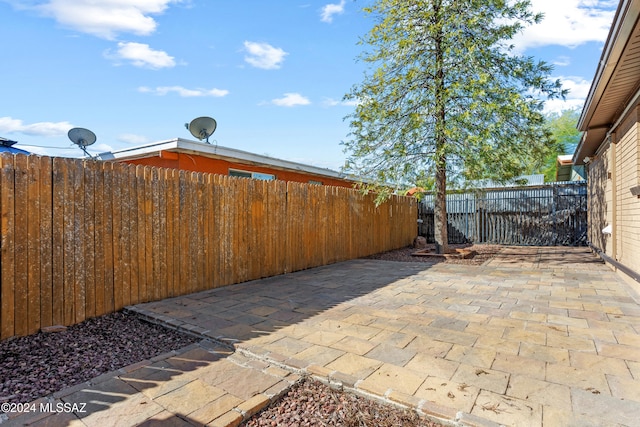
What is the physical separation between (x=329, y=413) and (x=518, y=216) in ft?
39.3

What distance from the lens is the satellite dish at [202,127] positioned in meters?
8.37

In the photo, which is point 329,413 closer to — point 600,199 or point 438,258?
point 438,258

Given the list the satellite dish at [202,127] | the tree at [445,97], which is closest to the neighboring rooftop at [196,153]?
the satellite dish at [202,127]

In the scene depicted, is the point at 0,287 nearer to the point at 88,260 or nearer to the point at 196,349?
the point at 88,260

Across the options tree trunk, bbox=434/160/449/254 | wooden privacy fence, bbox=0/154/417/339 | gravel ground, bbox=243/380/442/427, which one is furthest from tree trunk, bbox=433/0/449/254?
gravel ground, bbox=243/380/442/427

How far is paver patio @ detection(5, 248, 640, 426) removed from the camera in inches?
77.9

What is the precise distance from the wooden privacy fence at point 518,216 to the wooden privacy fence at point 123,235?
23.1 feet

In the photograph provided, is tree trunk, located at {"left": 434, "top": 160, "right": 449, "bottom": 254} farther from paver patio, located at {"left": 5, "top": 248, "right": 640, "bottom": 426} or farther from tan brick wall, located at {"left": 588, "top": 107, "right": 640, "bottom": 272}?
paver patio, located at {"left": 5, "top": 248, "right": 640, "bottom": 426}

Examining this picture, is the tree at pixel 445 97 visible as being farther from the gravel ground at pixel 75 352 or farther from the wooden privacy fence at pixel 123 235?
the gravel ground at pixel 75 352

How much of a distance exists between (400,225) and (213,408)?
388 inches

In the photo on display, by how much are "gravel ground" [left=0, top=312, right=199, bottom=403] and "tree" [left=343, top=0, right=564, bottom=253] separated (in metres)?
6.61

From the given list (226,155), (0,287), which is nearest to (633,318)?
(0,287)

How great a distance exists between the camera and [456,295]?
189 inches

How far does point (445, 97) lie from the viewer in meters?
7.82
